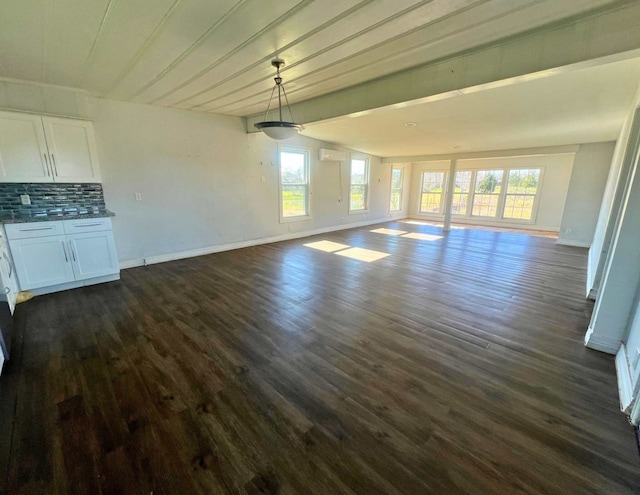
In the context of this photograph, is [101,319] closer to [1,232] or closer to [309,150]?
[1,232]

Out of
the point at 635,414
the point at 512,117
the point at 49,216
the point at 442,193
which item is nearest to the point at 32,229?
the point at 49,216

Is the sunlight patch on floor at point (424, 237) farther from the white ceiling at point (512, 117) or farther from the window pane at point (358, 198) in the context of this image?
the white ceiling at point (512, 117)

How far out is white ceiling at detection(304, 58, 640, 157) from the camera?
2.95 m

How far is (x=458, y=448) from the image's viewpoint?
150 cm

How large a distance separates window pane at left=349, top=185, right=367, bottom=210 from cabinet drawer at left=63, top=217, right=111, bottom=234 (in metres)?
6.13

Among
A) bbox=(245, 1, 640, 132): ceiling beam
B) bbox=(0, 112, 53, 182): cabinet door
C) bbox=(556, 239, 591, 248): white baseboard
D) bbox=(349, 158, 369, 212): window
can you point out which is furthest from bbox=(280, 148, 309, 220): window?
bbox=(556, 239, 591, 248): white baseboard

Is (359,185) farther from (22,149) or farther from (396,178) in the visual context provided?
(22,149)

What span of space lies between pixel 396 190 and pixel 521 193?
3.94 meters

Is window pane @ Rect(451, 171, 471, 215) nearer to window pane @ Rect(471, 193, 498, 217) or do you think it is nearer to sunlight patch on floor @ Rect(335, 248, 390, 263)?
window pane @ Rect(471, 193, 498, 217)

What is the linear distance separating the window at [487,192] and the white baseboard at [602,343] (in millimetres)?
8216

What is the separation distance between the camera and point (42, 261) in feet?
11.1

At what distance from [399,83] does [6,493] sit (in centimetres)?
410

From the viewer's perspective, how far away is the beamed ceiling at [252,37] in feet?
5.98

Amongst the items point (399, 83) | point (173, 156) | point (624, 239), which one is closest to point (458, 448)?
point (624, 239)
